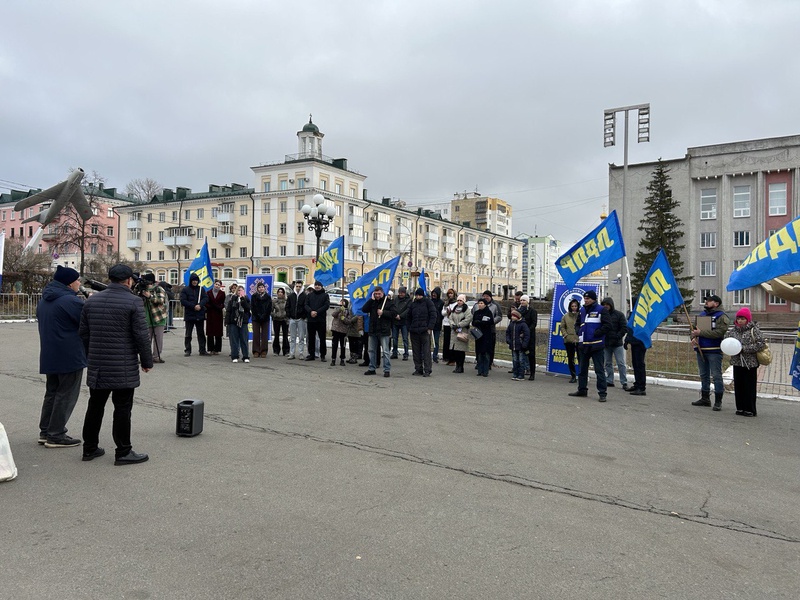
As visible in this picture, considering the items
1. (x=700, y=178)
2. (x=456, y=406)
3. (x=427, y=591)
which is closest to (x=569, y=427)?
(x=456, y=406)

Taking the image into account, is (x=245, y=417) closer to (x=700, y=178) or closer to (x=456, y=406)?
(x=456, y=406)

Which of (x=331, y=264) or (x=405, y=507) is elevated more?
(x=331, y=264)

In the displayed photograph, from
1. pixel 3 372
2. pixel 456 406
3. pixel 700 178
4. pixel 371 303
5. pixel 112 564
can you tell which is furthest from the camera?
pixel 700 178

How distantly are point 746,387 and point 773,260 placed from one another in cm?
249

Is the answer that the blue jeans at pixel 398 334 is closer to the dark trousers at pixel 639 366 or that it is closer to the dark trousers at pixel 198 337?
the dark trousers at pixel 198 337

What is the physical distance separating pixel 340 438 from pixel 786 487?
15.7 ft

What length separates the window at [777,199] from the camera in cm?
5416

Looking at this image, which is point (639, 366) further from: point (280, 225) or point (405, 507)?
point (280, 225)

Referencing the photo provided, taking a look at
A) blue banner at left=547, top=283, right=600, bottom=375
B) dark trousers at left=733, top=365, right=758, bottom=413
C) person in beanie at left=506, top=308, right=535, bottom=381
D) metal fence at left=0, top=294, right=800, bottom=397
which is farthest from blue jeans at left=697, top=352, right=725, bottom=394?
person in beanie at left=506, top=308, right=535, bottom=381

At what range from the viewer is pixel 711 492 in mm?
5684

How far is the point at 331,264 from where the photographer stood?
16.9 meters

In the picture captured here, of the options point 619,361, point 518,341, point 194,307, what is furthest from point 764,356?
point 194,307

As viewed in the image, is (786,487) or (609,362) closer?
(786,487)

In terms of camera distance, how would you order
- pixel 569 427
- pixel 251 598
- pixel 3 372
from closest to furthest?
pixel 251 598 < pixel 569 427 < pixel 3 372
